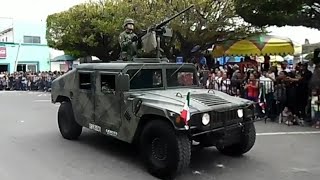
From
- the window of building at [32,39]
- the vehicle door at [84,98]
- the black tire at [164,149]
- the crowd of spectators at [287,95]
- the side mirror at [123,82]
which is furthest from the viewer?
the window of building at [32,39]

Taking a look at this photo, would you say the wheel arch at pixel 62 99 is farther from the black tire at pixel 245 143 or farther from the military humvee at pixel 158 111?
the black tire at pixel 245 143

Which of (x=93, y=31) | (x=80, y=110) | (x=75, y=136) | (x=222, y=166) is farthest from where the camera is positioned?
(x=93, y=31)

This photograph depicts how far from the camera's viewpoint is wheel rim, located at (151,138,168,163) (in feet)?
20.9

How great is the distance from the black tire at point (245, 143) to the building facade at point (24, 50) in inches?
1432

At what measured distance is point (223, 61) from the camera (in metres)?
23.7

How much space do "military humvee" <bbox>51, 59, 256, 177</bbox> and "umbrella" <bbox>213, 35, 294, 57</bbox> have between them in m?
10.2

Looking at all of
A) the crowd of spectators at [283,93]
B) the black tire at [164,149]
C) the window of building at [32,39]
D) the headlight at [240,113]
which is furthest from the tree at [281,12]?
the window of building at [32,39]

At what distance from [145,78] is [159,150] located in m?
1.53

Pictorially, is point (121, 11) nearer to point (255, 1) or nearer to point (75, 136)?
point (255, 1)

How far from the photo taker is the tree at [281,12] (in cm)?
1131

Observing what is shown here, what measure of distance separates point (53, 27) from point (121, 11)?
746 cm

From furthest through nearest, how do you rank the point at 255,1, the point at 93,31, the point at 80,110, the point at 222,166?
the point at 93,31, the point at 255,1, the point at 80,110, the point at 222,166

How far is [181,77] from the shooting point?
791cm

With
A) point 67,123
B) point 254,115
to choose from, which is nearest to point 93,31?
point 67,123
